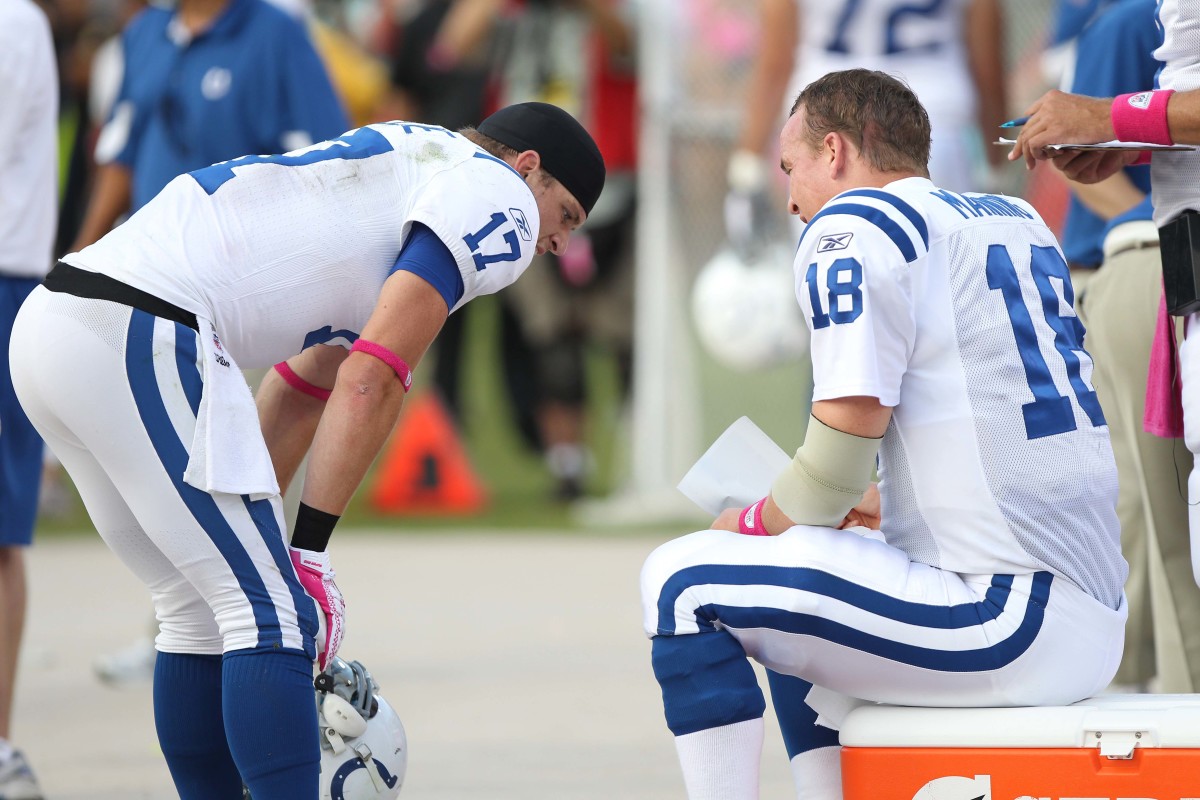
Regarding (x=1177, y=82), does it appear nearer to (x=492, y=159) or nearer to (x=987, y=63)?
(x=492, y=159)

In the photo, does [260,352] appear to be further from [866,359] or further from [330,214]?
[866,359]

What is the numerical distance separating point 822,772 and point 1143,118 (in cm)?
138

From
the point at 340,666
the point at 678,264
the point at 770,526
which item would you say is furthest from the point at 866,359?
the point at 678,264

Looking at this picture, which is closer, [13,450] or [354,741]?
[354,741]

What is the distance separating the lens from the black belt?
294 centimetres

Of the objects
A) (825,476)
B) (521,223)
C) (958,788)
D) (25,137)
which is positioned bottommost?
(958,788)

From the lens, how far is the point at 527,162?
3279 mm

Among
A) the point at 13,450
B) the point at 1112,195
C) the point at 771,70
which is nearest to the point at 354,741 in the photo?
the point at 13,450

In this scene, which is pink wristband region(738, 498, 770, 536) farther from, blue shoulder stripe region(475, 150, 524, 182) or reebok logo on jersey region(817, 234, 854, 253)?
blue shoulder stripe region(475, 150, 524, 182)

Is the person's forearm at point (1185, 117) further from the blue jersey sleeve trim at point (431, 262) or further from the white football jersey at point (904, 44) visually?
the white football jersey at point (904, 44)

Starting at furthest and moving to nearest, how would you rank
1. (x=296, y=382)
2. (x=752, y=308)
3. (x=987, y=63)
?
(x=752, y=308) < (x=987, y=63) < (x=296, y=382)

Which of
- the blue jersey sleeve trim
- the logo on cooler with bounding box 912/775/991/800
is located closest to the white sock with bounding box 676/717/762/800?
the logo on cooler with bounding box 912/775/991/800

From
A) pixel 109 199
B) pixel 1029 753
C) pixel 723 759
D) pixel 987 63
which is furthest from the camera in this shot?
pixel 987 63

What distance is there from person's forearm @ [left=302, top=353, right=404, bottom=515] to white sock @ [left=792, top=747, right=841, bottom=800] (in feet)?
3.28
